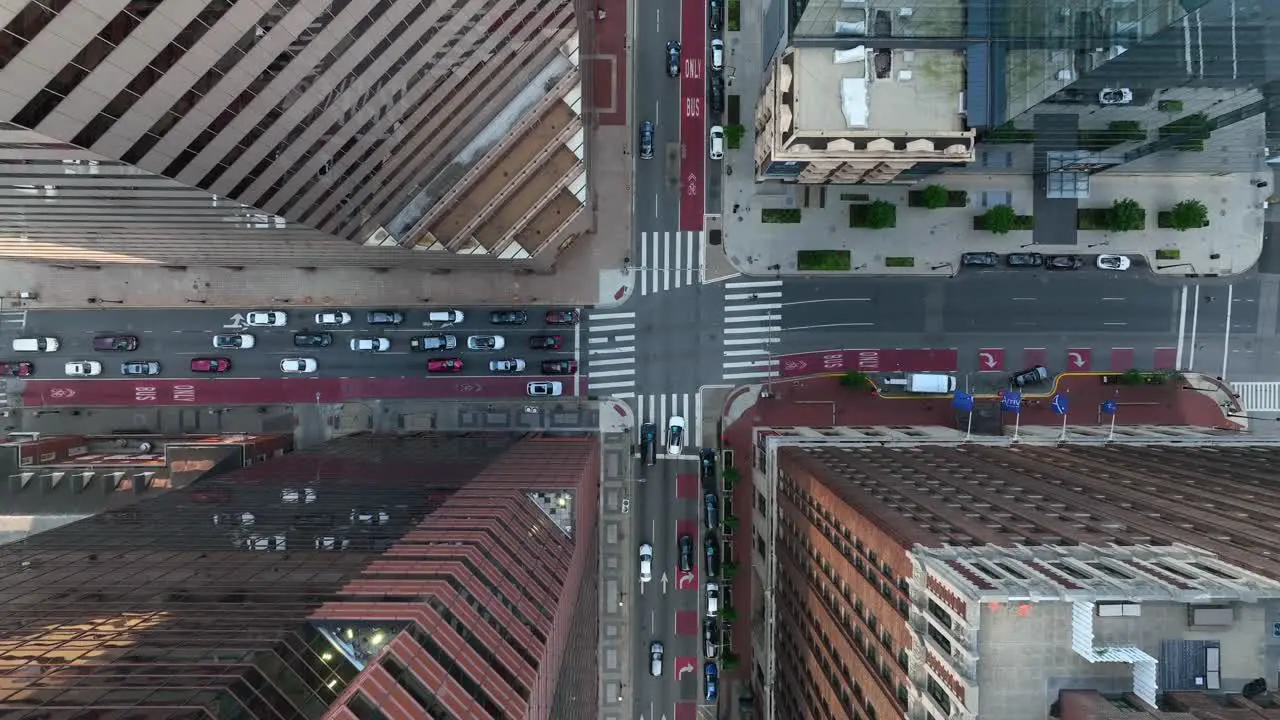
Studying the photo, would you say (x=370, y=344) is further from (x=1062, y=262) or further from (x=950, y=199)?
(x=1062, y=262)

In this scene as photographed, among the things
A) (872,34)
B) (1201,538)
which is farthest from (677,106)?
(1201,538)

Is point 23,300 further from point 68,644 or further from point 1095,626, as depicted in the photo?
point 1095,626

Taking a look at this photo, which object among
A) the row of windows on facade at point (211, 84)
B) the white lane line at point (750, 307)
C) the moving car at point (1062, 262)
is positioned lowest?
the white lane line at point (750, 307)

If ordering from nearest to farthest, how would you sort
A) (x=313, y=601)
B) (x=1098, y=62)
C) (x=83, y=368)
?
(x=313, y=601) < (x=1098, y=62) < (x=83, y=368)

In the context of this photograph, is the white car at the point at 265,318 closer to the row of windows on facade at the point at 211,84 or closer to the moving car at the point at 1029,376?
the row of windows on facade at the point at 211,84

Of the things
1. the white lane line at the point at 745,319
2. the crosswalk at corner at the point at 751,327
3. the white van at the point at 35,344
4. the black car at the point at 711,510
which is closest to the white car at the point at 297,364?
the white van at the point at 35,344

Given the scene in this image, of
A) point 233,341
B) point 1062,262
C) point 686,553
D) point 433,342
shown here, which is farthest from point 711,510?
point 233,341
